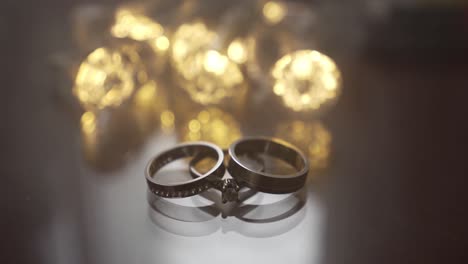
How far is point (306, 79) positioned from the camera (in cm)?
77

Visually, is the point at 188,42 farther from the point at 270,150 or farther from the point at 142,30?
the point at 270,150

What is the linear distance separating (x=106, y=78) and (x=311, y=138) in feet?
1.04

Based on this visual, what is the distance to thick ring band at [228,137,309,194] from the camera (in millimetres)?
576

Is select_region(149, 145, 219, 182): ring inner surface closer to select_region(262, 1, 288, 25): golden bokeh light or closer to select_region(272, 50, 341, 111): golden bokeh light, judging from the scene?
select_region(272, 50, 341, 111): golden bokeh light

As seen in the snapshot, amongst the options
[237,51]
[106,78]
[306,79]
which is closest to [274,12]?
[237,51]

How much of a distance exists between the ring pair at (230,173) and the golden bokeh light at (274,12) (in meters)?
0.43

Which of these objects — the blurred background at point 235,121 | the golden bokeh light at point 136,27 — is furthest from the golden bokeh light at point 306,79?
the golden bokeh light at point 136,27

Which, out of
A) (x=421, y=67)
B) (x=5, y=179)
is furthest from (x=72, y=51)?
(x=421, y=67)

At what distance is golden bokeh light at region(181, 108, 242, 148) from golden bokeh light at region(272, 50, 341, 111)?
10 centimetres

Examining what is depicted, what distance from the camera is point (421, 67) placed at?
37.3 inches

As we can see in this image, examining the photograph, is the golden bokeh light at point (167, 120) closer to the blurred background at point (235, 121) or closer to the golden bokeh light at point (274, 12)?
the blurred background at point (235, 121)

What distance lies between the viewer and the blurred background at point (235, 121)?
54 cm

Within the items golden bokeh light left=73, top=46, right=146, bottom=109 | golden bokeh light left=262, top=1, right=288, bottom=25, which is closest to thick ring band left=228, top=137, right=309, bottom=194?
golden bokeh light left=73, top=46, right=146, bottom=109

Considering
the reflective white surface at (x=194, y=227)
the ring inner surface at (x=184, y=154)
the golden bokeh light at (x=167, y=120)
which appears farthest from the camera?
the golden bokeh light at (x=167, y=120)
